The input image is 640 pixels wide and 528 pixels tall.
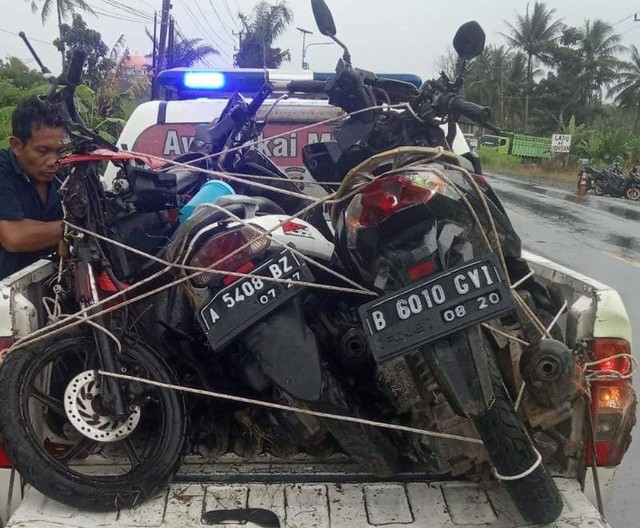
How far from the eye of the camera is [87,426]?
237 centimetres

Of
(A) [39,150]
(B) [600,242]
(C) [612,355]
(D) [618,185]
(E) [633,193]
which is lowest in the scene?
(E) [633,193]

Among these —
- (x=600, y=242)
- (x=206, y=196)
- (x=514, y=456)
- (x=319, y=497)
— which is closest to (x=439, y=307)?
(x=514, y=456)

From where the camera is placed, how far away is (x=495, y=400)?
2135 millimetres

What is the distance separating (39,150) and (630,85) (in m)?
59.5

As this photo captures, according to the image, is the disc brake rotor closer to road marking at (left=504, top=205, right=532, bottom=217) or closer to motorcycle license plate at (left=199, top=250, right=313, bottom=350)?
motorcycle license plate at (left=199, top=250, right=313, bottom=350)

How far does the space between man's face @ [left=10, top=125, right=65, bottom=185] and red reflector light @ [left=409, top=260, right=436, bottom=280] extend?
1.97 metres

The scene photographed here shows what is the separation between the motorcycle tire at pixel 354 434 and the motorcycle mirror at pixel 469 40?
1.31 meters

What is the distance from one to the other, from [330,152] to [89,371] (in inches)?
59.8

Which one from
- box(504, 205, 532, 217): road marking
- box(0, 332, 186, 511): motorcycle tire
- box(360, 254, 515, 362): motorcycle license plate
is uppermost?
box(360, 254, 515, 362): motorcycle license plate

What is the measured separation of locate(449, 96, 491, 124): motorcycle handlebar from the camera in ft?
9.18

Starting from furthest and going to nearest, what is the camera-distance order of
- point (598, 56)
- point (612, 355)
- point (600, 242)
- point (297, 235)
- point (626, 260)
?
point (598, 56)
point (600, 242)
point (626, 260)
point (297, 235)
point (612, 355)

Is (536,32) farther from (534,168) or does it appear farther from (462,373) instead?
(462,373)

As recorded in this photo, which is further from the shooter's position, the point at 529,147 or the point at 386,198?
the point at 529,147

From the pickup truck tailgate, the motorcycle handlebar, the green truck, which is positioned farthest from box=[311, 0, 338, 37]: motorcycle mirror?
the green truck
